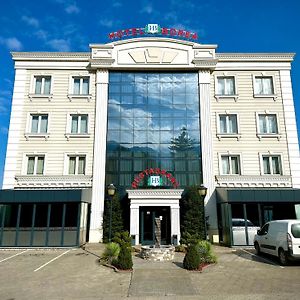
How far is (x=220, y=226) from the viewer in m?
22.0

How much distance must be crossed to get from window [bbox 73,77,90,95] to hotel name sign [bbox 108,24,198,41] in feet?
14.0

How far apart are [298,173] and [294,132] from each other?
330cm

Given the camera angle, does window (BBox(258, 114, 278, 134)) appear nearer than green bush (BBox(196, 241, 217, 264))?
No

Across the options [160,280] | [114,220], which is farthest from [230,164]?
[160,280]

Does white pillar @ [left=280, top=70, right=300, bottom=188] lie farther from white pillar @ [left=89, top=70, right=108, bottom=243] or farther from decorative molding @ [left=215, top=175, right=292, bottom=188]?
white pillar @ [left=89, top=70, right=108, bottom=243]

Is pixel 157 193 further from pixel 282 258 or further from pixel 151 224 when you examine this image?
pixel 282 258

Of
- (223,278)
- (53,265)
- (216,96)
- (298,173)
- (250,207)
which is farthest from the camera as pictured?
(216,96)

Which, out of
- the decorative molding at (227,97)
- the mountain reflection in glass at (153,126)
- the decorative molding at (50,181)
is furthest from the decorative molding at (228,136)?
the decorative molding at (50,181)

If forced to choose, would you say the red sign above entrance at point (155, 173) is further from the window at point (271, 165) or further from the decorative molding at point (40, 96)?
the decorative molding at point (40, 96)

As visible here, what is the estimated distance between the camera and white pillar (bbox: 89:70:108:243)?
21.8m

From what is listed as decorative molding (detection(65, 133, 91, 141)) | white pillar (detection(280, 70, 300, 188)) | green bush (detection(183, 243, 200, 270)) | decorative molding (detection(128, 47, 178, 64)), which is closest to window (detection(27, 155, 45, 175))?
decorative molding (detection(65, 133, 91, 141))

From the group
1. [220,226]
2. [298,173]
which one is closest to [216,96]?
[298,173]

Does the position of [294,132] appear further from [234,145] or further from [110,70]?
[110,70]

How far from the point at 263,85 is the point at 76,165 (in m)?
16.7
